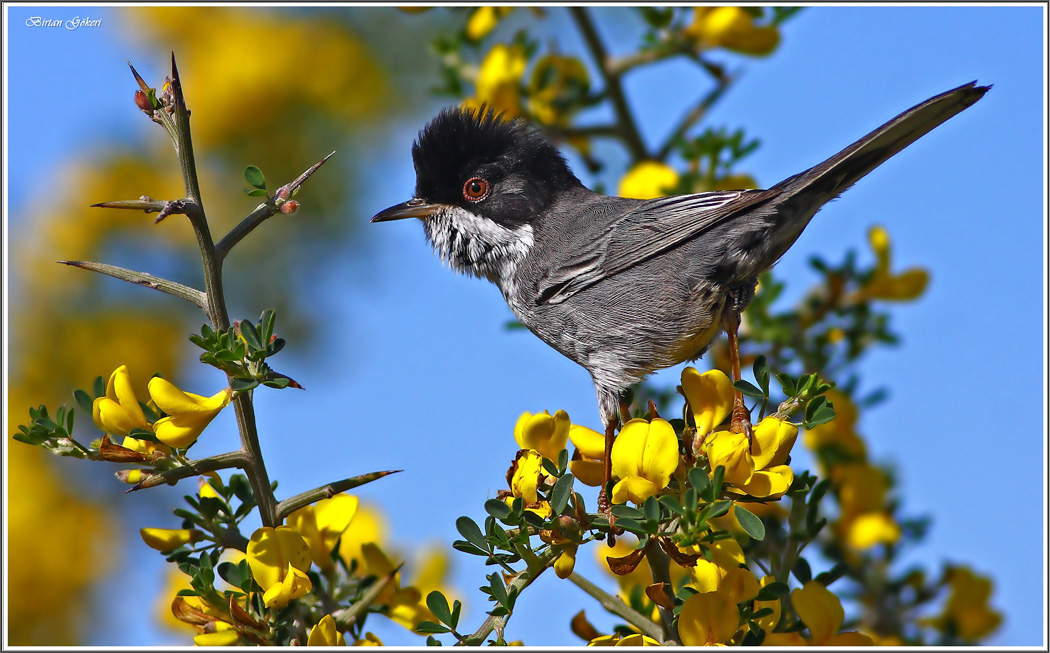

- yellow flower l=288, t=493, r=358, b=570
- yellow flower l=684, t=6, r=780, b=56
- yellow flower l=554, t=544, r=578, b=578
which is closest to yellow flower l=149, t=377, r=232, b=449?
yellow flower l=288, t=493, r=358, b=570

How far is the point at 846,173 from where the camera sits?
2961 mm

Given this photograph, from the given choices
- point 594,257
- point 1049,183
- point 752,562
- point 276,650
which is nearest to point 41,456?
point 594,257

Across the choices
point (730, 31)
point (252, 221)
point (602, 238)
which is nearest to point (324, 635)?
point (252, 221)

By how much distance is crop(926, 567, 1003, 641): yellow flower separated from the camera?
317cm

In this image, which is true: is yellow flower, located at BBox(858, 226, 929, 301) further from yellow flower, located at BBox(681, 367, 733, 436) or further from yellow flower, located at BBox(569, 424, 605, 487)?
yellow flower, located at BBox(569, 424, 605, 487)

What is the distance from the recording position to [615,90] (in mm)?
3621

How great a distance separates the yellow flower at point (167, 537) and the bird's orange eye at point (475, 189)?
6.38 ft

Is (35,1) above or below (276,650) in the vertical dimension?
above

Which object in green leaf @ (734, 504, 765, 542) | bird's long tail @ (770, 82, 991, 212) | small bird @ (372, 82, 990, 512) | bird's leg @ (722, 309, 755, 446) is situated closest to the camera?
green leaf @ (734, 504, 765, 542)

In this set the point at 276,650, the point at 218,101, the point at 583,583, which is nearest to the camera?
the point at 276,650

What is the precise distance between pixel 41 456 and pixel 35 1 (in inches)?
123

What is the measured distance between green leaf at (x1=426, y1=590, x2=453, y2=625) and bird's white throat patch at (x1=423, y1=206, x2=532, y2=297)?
5.69ft

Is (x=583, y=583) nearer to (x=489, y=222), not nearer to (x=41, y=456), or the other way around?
(x=489, y=222)

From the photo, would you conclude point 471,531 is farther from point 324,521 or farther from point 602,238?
point 602,238
